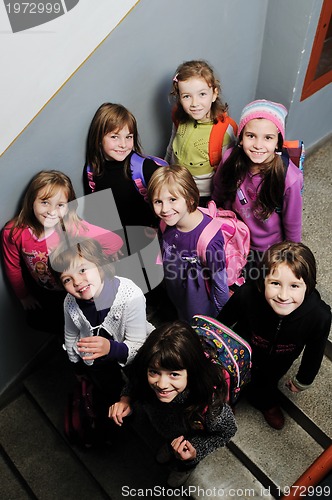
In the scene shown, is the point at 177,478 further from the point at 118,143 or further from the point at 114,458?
the point at 118,143

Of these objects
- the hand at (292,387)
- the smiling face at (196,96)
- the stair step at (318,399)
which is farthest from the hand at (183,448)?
the smiling face at (196,96)

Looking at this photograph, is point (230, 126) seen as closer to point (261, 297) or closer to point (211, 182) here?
point (211, 182)

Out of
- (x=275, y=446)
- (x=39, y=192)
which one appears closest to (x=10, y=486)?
(x=275, y=446)

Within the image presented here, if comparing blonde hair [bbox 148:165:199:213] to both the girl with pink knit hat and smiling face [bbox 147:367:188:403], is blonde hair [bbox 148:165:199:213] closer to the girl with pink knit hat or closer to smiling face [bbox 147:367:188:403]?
the girl with pink knit hat

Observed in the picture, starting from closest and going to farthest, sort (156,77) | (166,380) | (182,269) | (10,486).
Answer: (166,380) < (182,269) < (156,77) < (10,486)

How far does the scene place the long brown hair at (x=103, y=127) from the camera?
3.11 metres

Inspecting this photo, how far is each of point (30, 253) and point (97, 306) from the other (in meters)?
0.55

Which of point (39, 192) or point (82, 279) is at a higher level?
point (39, 192)

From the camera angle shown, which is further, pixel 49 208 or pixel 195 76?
pixel 195 76

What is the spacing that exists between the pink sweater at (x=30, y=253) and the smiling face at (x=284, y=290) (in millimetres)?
1126

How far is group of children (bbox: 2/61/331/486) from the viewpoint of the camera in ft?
8.57

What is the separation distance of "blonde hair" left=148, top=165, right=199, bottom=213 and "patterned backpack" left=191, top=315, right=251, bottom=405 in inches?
24.8

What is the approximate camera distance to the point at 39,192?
2953 millimetres

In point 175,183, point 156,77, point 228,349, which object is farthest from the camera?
point 156,77
